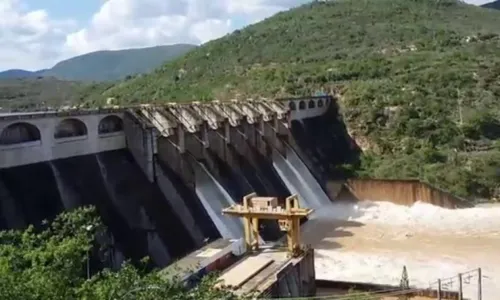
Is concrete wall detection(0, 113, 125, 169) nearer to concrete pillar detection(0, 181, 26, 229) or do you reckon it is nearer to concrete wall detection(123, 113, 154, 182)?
concrete wall detection(123, 113, 154, 182)

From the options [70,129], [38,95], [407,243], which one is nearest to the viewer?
[70,129]

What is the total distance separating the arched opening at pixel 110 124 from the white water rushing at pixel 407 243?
27.9 ft

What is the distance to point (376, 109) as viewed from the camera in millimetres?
43562

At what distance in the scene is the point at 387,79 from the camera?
2014 inches

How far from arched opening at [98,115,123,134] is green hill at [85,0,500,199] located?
61.5 ft

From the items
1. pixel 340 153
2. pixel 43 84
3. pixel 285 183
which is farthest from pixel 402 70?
pixel 43 84

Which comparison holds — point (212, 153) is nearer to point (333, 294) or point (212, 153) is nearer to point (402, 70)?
point (333, 294)

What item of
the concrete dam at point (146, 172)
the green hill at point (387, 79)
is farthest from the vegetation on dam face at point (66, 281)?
the green hill at point (387, 79)

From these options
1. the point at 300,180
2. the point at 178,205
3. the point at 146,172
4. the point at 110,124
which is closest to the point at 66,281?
the point at 178,205

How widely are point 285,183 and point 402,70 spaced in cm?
2595

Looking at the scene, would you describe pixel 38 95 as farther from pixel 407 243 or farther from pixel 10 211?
pixel 10 211

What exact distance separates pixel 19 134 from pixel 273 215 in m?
7.47

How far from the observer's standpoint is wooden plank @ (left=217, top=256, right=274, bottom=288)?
16.2 m

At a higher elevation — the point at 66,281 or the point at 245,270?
the point at 66,281
